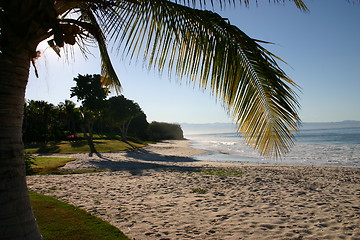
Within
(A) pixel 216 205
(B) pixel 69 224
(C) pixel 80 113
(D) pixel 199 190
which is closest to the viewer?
(B) pixel 69 224

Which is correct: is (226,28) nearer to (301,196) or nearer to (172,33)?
(172,33)

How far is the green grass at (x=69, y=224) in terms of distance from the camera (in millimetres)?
4867

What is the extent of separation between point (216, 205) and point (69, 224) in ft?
13.3

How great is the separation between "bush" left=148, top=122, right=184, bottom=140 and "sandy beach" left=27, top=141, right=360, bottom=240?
2579 inches

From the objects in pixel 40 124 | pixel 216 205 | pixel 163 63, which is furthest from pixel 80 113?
pixel 163 63

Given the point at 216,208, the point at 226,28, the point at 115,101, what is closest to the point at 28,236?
the point at 226,28

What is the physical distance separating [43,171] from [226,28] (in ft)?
46.5

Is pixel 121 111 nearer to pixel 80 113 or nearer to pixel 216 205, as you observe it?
pixel 80 113

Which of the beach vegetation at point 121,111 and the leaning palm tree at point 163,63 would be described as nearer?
the leaning palm tree at point 163,63

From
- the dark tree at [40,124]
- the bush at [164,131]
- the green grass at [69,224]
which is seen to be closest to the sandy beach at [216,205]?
the green grass at [69,224]

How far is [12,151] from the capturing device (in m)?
2.62

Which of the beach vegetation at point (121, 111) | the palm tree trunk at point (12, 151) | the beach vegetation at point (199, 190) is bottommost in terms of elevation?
the beach vegetation at point (199, 190)

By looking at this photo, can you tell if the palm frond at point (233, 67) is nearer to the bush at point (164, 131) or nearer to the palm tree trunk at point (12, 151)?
the palm tree trunk at point (12, 151)

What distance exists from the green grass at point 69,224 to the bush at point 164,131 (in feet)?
228
